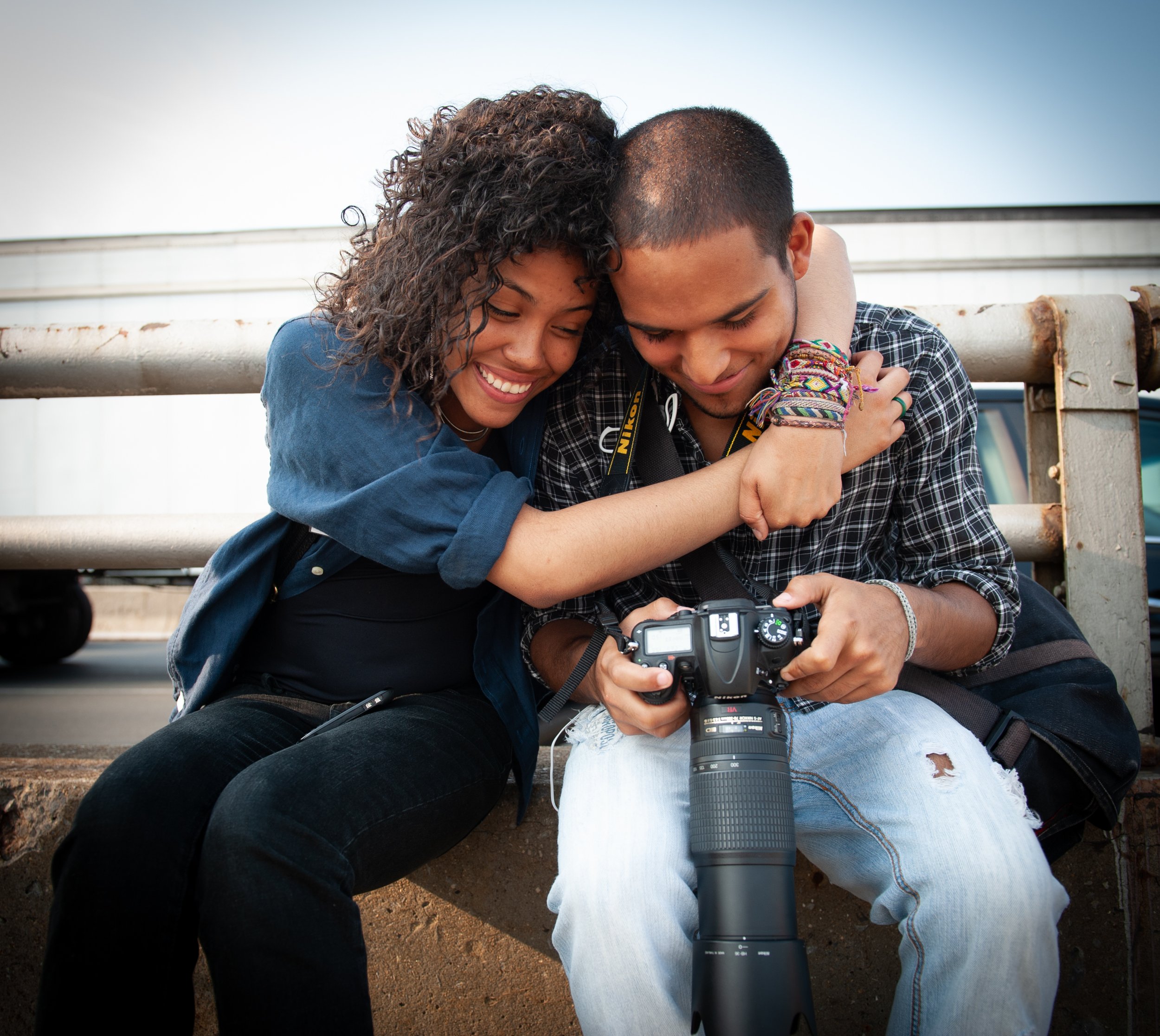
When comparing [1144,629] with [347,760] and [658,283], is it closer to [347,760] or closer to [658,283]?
[658,283]

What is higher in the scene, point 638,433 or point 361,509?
point 638,433

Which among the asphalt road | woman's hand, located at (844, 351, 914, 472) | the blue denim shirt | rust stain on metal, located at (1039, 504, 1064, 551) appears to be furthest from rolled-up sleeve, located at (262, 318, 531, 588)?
the asphalt road

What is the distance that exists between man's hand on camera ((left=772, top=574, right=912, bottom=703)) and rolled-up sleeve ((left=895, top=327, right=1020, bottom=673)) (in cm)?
32

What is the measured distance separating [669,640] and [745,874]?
0.38 m

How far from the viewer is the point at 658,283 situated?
1.72 meters

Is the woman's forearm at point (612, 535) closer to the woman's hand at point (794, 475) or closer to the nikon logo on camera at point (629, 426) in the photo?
the woman's hand at point (794, 475)

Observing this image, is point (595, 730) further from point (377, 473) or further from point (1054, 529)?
point (1054, 529)

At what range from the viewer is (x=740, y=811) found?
134 centimetres

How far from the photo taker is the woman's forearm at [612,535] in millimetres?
1646

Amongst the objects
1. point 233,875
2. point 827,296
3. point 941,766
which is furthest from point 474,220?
point 941,766

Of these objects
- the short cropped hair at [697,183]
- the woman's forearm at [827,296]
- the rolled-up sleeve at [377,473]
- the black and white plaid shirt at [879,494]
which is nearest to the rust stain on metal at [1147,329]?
the black and white plaid shirt at [879,494]

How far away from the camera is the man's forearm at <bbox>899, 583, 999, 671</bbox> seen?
1.69m

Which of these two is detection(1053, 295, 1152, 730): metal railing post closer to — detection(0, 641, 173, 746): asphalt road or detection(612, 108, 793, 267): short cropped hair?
detection(612, 108, 793, 267): short cropped hair

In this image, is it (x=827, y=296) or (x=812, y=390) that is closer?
(x=812, y=390)
